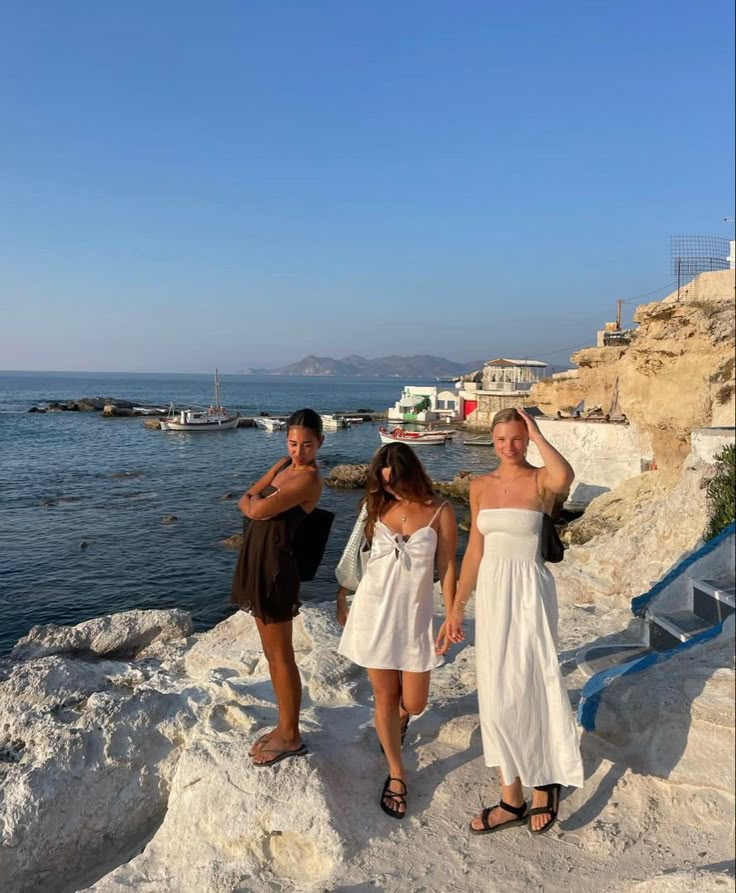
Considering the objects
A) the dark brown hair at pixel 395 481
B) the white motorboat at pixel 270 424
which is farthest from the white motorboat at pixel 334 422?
the dark brown hair at pixel 395 481

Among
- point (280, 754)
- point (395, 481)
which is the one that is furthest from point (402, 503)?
point (280, 754)

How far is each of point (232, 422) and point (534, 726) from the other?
177ft

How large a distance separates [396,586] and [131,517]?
69.8 feet

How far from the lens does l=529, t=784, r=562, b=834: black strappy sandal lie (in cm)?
322

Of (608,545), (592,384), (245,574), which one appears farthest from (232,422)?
(245,574)

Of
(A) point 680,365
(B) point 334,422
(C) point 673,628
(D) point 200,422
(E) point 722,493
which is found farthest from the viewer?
(B) point 334,422

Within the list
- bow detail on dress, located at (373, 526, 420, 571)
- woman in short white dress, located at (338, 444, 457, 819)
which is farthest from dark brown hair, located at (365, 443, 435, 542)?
bow detail on dress, located at (373, 526, 420, 571)

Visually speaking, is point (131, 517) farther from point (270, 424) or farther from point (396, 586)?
point (270, 424)

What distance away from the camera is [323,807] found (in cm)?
327

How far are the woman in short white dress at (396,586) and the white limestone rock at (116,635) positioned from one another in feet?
19.9

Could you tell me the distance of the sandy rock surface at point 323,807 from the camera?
3.03 meters

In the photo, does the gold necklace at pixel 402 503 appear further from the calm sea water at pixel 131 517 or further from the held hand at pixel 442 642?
the calm sea water at pixel 131 517

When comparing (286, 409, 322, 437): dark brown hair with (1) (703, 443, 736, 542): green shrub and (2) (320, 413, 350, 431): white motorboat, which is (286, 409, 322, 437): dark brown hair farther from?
(2) (320, 413, 350, 431): white motorboat

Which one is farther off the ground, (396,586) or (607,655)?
(396,586)
